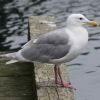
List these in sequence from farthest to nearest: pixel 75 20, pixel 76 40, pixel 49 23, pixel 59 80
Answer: pixel 49 23 → pixel 59 80 → pixel 75 20 → pixel 76 40

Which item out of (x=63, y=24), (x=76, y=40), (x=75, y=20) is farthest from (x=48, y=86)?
(x=63, y=24)

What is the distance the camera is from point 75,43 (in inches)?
205

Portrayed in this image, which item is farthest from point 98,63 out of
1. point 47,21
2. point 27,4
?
point 27,4

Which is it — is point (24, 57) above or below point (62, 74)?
above

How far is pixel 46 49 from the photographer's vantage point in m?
5.45

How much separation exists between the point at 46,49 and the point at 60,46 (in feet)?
0.58

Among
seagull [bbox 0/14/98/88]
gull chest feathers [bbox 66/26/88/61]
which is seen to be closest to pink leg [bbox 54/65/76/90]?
seagull [bbox 0/14/98/88]

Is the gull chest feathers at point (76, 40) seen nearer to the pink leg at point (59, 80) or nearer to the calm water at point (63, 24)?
the pink leg at point (59, 80)

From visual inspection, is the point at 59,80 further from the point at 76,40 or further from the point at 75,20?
the point at 75,20

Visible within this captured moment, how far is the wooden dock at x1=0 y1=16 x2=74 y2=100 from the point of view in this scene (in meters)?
5.10

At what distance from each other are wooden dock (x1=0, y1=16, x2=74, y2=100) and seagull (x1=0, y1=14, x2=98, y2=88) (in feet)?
0.54

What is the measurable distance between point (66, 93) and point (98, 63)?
5.62 metres

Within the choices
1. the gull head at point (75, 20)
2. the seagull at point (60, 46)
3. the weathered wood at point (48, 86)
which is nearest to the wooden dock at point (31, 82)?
the weathered wood at point (48, 86)

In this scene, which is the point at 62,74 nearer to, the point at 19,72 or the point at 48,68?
the point at 48,68
